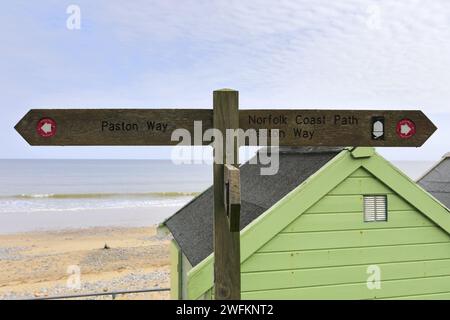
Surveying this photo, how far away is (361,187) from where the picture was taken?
485 centimetres

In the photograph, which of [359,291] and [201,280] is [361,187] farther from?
[201,280]

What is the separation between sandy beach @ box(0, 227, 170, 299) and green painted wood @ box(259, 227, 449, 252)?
9.99 meters

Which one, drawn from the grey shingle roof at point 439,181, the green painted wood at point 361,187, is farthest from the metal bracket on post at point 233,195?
the grey shingle roof at point 439,181

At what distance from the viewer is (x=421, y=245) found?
5012mm

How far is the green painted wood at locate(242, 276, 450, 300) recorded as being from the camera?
4473 millimetres

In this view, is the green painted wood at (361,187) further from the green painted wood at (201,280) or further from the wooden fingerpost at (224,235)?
the wooden fingerpost at (224,235)

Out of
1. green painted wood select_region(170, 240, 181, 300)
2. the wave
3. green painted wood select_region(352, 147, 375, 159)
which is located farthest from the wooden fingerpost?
the wave

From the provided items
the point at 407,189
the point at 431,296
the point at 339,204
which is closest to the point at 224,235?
the point at 339,204

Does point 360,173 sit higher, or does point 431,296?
point 360,173

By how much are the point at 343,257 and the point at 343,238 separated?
232mm

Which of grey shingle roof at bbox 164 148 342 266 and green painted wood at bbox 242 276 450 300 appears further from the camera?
grey shingle roof at bbox 164 148 342 266

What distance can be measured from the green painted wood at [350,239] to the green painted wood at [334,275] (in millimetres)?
275

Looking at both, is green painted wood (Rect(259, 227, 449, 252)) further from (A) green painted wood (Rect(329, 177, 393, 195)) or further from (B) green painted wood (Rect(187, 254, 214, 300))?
(B) green painted wood (Rect(187, 254, 214, 300))

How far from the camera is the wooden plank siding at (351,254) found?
4.52 meters
